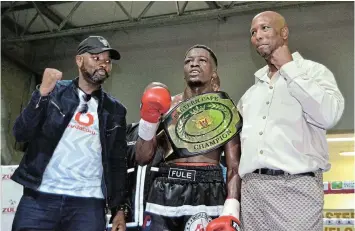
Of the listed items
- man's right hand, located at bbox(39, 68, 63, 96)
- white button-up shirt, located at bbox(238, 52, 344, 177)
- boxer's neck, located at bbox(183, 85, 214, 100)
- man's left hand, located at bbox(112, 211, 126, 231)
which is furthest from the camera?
boxer's neck, located at bbox(183, 85, 214, 100)

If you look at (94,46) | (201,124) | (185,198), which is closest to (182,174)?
(185,198)

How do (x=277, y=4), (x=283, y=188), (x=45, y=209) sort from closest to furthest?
1. (x=283, y=188)
2. (x=45, y=209)
3. (x=277, y=4)

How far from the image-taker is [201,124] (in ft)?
7.09

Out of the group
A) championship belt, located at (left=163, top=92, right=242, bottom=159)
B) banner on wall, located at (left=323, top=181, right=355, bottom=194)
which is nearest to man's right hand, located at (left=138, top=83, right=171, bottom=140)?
championship belt, located at (left=163, top=92, right=242, bottom=159)

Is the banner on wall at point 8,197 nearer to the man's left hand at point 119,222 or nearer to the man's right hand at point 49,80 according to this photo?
the man's left hand at point 119,222

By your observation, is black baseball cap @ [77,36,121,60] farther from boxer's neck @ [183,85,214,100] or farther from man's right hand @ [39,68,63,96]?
boxer's neck @ [183,85,214,100]

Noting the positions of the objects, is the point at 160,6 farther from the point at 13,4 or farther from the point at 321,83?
the point at 321,83

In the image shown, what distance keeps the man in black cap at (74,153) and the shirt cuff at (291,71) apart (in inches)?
35.2

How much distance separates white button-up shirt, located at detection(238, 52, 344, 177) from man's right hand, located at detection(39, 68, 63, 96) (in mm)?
841

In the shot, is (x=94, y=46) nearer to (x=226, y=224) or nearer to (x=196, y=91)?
(x=196, y=91)

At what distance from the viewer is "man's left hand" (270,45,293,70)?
172 cm

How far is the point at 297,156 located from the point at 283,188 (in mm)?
136

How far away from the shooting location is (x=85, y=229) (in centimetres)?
197

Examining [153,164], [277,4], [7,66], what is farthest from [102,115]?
[7,66]
